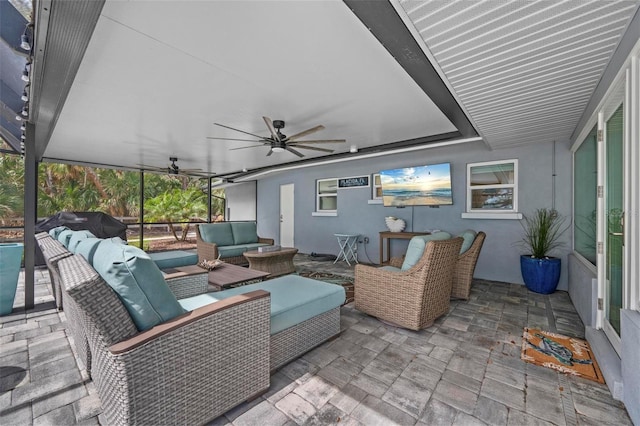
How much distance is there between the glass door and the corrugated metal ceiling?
52 centimetres

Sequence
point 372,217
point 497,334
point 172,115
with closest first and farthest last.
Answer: point 497,334 → point 172,115 → point 372,217

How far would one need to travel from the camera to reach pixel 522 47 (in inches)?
78.5

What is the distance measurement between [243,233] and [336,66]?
15.5 ft

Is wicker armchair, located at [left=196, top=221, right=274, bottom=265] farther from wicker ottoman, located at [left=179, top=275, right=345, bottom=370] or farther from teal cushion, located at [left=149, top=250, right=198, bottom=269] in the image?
wicker ottoman, located at [left=179, top=275, right=345, bottom=370]

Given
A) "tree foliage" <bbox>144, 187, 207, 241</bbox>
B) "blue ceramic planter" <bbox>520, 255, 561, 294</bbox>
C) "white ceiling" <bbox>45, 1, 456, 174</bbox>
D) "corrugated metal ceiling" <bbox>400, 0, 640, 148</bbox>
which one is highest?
"white ceiling" <bbox>45, 1, 456, 174</bbox>

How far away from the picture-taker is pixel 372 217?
6461 mm

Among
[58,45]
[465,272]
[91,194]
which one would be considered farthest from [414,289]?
[91,194]

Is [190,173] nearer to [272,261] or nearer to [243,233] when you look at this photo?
[243,233]

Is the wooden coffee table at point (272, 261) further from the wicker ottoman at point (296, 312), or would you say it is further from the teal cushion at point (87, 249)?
the teal cushion at point (87, 249)

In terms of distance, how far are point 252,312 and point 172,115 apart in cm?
332

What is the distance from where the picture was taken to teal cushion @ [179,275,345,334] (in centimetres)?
198

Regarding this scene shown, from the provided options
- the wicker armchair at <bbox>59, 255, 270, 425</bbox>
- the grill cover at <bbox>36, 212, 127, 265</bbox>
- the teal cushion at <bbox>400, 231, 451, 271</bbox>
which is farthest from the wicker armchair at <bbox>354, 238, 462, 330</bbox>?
the grill cover at <bbox>36, 212, 127, 265</bbox>

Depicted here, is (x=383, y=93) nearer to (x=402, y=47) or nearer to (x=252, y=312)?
(x=402, y=47)

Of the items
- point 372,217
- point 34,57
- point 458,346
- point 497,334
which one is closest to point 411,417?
point 458,346
